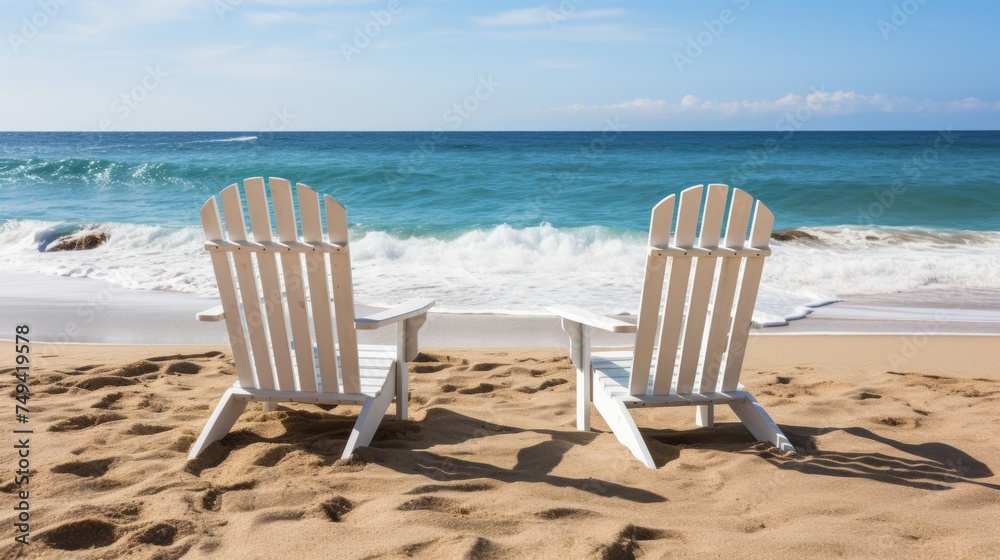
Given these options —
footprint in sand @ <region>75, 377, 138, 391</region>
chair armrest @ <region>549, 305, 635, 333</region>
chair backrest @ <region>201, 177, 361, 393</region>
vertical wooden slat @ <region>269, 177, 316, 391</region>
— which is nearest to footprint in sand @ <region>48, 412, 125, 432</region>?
footprint in sand @ <region>75, 377, 138, 391</region>

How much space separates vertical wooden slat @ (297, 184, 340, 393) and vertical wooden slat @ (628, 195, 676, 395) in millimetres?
1357

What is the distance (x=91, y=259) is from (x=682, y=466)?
9.72 m

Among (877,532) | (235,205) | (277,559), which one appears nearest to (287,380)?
(235,205)

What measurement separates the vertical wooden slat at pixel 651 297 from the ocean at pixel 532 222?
3207mm

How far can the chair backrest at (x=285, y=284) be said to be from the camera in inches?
118

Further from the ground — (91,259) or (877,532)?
(877,532)

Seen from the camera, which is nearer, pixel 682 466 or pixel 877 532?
pixel 877 532

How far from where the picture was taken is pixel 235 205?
2.99 metres

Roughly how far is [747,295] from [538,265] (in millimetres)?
6466

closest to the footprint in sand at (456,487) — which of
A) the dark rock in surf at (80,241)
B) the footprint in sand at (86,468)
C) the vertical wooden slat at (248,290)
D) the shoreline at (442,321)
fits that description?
the vertical wooden slat at (248,290)

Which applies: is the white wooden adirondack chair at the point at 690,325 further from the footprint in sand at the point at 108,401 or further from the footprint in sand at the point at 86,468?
the footprint in sand at the point at 108,401

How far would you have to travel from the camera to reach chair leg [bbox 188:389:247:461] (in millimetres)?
3130

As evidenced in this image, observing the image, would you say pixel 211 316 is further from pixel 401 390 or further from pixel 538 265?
pixel 538 265

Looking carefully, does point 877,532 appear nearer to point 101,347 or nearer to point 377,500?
point 377,500
